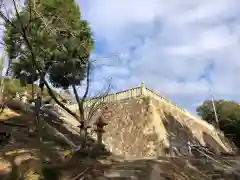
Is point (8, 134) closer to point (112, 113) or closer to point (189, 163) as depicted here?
point (189, 163)

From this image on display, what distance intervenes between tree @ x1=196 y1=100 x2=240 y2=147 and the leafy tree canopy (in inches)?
861

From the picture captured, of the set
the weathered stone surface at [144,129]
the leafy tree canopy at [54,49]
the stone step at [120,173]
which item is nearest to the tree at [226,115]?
the weathered stone surface at [144,129]

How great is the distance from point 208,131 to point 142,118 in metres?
9.91

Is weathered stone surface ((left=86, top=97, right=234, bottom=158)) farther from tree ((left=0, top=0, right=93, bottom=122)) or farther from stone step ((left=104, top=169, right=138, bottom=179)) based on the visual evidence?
stone step ((left=104, top=169, right=138, bottom=179))

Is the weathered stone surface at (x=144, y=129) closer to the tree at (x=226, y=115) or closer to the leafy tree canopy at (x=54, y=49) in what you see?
the leafy tree canopy at (x=54, y=49)

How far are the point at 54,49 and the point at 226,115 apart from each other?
81.9 ft

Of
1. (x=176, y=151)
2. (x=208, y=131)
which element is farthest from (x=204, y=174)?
(x=208, y=131)

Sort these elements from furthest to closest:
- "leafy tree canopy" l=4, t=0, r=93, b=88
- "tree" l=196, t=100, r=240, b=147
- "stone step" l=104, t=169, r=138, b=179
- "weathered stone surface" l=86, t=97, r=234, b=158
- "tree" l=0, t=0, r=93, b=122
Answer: "tree" l=196, t=100, r=240, b=147 → "weathered stone surface" l=86, t=97, r=234, b=158 → "leafy tree canopy" l=4, t=0, r=93, b=88 → "tree" l=0, t=0, r=93, b=122 → "stone step" l=104, t=169, r=138, b=179

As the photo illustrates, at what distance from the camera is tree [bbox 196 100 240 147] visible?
3634 centimetres

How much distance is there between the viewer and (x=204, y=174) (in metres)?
12.1

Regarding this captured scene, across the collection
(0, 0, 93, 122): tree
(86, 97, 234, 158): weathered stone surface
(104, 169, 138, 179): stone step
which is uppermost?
(0, 0, 93, 122): tree

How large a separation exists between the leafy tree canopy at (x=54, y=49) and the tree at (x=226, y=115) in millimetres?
21870

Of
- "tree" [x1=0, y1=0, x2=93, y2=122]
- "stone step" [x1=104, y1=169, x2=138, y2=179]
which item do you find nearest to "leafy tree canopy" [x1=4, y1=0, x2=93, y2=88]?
"tree" [x1=0, y1=0, x2=93, y2=122]

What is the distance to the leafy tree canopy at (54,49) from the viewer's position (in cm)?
1434
